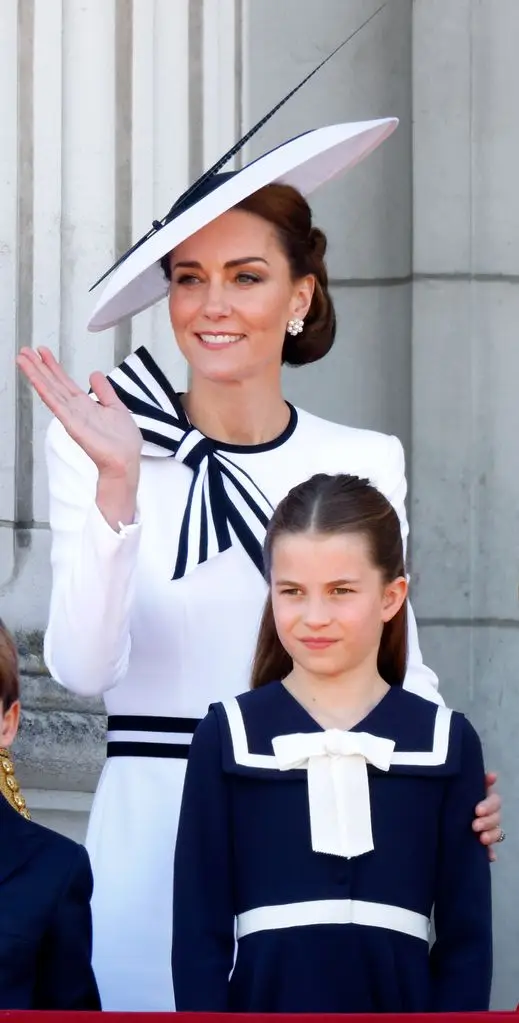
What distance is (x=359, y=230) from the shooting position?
4301mm

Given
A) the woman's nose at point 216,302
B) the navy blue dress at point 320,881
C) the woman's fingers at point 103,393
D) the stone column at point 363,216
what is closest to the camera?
the navy blue dress at point 320,881

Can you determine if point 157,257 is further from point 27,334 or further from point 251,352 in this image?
point 27,334

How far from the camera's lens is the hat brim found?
273cm

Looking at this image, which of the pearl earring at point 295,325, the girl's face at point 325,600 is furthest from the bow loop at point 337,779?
the pearl earring at point 295,325

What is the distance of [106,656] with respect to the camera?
2520mm

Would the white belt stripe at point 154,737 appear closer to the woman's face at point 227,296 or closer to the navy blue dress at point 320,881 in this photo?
the navy blue dress at point 320,881

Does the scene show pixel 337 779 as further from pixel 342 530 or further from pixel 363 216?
pixel 363 216

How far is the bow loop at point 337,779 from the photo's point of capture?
231 cm

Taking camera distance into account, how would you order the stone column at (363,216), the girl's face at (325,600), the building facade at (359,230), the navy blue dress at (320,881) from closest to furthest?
the navy blue dress at (320,881) < the girl's face at (325,600) < the building facade at (359,230) < the stone column at (363,216)

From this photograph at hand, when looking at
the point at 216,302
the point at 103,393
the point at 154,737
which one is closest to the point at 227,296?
the point at 216,302

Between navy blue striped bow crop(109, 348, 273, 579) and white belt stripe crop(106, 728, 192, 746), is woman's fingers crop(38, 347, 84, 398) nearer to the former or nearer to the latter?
navy blue striped bow crop(109, 348, 273, 579)

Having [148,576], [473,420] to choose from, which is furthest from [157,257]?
[473,420]

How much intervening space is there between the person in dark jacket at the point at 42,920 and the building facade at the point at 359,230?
4.89 feet

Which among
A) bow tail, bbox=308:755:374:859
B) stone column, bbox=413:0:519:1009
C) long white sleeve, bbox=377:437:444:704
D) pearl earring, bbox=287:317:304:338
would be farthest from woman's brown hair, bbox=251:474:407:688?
stone column, bbox=413:0:519:1009
